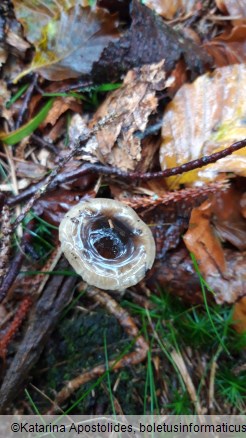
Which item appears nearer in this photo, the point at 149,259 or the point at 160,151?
the point at 149,259

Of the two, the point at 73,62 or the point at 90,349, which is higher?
the point at 73,62

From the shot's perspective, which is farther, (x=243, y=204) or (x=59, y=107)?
(x=59, y=107)

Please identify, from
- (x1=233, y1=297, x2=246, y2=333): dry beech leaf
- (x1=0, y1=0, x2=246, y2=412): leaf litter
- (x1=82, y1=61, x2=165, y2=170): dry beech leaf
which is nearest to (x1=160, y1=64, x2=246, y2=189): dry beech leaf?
(x1=0, y1=0, x2=246, y2=412): leaf litter

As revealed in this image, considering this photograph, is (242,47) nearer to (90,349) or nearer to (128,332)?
(128,332)

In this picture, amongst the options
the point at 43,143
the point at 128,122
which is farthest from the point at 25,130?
the point at 128,122

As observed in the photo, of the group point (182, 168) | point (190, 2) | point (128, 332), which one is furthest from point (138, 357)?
point (190, 2)

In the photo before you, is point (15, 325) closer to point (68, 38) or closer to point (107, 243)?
point (107, 243)
